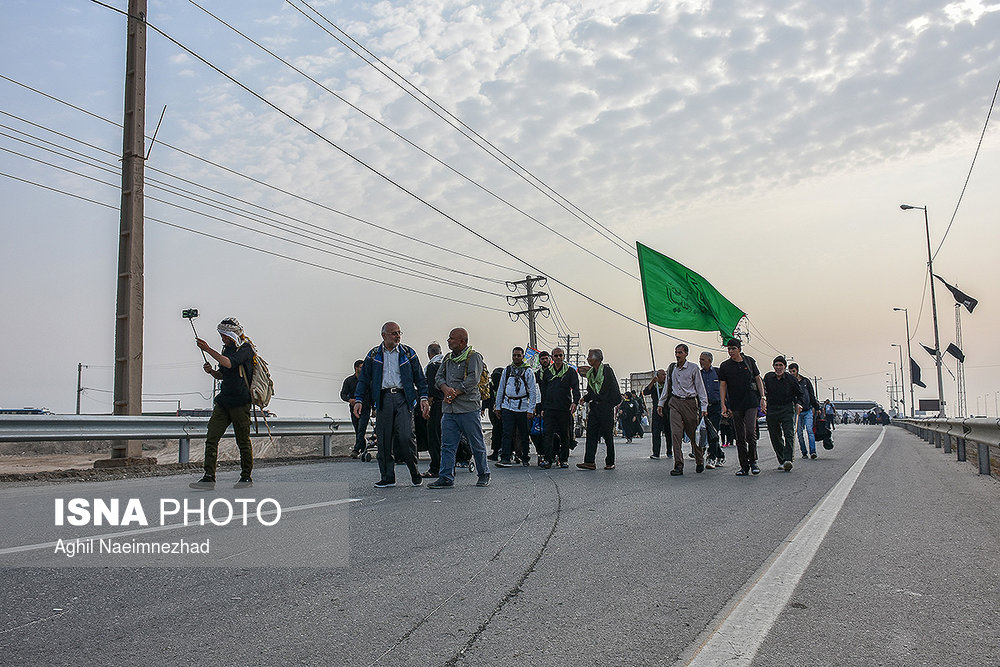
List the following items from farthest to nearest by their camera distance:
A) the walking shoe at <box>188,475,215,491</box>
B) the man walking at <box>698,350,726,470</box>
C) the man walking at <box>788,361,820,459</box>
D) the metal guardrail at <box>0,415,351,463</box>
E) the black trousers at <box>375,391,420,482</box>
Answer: the man walking at <box>788,361,820,459</box>, the man walking at <box>698,350,726,470</box>, the metal guardrail at <box>0,415,351,463</box>, the black trousers at <box>375,391,420,482</box>, the walking shoe at <box>188,475,215,491</box>

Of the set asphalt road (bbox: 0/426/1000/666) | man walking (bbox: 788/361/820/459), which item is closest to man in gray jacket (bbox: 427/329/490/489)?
asphalt road (bbox: 0/426/1000/666)

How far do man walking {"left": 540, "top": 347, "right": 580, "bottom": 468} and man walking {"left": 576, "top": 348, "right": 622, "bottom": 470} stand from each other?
33 centimetres

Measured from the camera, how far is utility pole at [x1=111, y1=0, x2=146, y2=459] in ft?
43.3

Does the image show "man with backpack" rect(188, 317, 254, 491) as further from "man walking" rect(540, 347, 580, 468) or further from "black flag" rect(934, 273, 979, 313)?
"black flag" rect(934, 273, 979, 313)

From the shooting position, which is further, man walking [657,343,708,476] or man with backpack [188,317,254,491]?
man walking [657,343,708,476]

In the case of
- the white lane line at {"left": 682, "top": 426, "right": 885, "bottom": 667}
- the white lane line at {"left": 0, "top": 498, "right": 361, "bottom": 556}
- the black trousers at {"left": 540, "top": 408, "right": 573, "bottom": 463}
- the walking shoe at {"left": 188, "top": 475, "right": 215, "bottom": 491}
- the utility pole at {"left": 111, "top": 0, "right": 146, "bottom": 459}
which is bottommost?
the white lane line at {"left": 682, "top": 426, "right": 885, "bottom": 667}

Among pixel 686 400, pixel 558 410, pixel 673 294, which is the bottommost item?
pixel 558 410

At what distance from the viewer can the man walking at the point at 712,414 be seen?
13.8 meters

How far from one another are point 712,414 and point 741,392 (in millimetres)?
3105

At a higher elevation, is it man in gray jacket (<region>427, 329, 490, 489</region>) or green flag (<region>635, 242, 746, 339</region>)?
green flag (<region>635, 242, 746, 339</region>)

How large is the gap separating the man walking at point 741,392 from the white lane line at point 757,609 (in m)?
5.51

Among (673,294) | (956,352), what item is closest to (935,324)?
(956,352)

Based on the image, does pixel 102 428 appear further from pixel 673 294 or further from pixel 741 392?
pixel 673 294

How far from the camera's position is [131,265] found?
1355 cm
